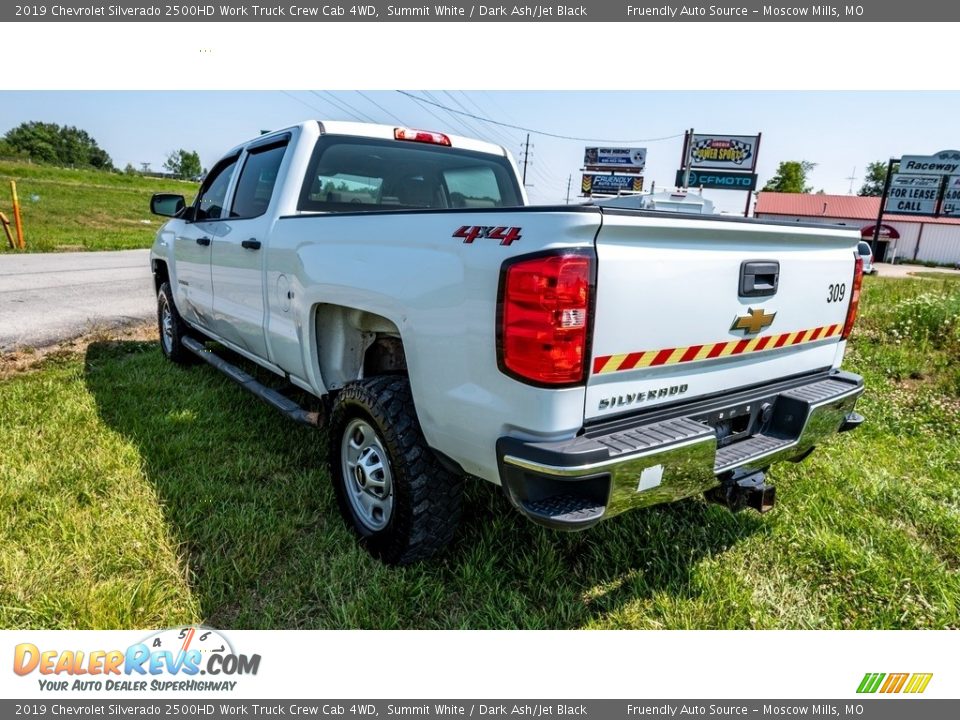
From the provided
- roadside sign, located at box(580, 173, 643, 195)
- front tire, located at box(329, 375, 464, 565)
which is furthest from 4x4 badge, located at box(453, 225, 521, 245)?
roadside sign, located at box(580, 173, 643, 195)

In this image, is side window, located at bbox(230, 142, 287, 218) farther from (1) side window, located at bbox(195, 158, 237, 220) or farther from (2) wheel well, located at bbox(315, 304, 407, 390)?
(2) wheel well, located at bbox(315, 304, 407, 390)

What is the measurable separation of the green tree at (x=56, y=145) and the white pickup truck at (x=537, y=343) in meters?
91.6

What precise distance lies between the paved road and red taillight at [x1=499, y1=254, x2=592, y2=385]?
6.05 m

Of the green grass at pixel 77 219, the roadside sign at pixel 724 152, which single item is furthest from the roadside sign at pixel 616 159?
the green grass at pixel 77 219

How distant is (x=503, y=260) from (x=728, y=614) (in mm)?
1743

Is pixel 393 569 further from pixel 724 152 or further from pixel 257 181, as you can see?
pixel 724 152

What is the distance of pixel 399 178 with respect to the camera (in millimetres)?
3871

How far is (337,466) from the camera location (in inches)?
117

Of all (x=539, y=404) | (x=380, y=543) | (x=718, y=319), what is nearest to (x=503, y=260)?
(x=539, y=404)

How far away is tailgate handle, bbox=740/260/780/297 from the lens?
7.75 feet

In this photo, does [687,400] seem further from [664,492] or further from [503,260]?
[503,260]

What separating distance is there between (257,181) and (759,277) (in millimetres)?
3151

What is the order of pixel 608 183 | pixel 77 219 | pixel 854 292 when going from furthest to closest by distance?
pixel 608 183 → pixel 77 219 → pixel 854 292

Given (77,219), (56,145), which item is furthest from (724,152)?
(56,145)
